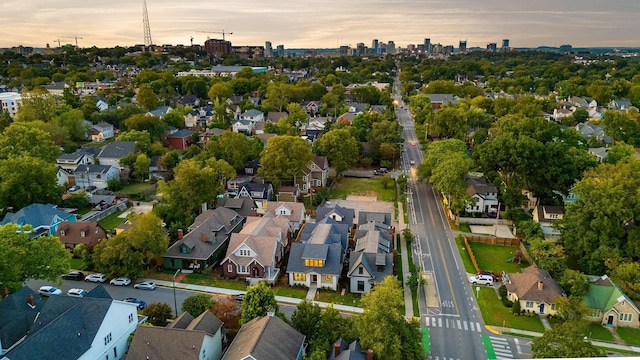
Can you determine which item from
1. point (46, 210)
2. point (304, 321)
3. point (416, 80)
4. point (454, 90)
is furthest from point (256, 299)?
point (416, 80)

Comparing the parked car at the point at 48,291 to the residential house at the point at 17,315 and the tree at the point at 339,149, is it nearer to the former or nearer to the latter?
the residential house at the point at 17,315

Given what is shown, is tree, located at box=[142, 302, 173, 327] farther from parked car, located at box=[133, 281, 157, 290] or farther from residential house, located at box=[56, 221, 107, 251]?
residential house, located at box=[56, 221, 107, 251]

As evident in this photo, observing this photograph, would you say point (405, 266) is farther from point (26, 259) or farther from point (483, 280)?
point (26, 259)

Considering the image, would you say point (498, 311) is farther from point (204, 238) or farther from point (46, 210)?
point (46, 210)

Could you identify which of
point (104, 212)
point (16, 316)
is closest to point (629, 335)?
point (16, 316)

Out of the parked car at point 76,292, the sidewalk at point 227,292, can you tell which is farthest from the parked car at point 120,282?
the parked car at point 76,292
